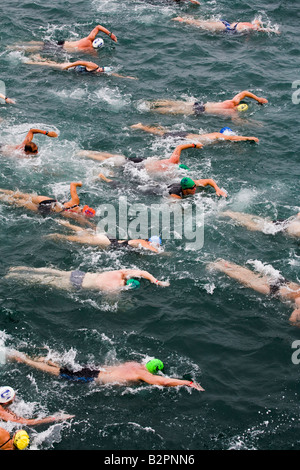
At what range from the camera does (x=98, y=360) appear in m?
12.4

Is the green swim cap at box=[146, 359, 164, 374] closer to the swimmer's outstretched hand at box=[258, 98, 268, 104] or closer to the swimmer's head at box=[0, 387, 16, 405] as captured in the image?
the swimmer's head at box=[0, 387, 16, 405]

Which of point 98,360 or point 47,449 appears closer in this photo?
point 47,449

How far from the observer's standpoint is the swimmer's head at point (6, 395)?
36.3 feet

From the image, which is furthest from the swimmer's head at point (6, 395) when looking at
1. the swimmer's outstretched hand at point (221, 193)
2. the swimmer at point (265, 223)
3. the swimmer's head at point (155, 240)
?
the swimmer's outstretched hand at point (221, 193)

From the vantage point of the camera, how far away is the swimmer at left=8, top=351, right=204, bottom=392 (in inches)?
463

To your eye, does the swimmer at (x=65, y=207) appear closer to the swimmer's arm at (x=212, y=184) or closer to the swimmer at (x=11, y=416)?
the swimmer's arm at (x=212, y=184)

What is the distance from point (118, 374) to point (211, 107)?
44.7 ft

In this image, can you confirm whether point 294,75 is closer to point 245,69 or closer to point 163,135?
point 245,69

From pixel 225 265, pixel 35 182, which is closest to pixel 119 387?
pixel 225 265

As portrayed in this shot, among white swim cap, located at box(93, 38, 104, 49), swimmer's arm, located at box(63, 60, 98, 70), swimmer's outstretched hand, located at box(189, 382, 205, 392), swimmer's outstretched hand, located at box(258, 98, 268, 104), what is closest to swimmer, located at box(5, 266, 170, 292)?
swimmer's outstretched hand, located at box(189, 382, 205, 392)

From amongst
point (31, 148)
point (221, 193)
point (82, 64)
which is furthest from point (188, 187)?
point (82, 64)

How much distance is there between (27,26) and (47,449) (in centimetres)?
2361

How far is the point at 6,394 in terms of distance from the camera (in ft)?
36.3

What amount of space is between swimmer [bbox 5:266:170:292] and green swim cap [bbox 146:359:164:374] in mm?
2660
